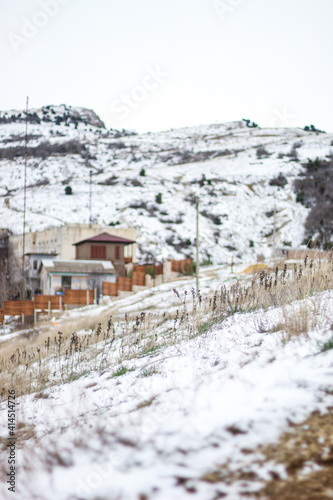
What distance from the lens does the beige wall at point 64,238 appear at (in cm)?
5194

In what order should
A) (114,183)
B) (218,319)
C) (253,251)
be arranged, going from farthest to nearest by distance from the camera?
(114,183) < (253,251) < (218,319)

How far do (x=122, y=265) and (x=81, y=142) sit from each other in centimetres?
10139

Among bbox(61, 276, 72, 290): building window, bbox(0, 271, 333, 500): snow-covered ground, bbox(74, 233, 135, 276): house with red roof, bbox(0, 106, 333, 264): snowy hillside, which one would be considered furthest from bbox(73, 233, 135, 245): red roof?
bbox(0, 271, 333, 500): snow-covered ground

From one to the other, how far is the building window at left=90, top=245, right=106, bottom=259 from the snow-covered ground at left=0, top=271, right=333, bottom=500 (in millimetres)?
42413

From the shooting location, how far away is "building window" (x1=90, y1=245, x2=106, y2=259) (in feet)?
156

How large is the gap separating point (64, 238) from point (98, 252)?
6.41 metres

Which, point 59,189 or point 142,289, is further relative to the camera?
point 59,189

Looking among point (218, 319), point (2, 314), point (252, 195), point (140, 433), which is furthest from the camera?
point (252, 195)

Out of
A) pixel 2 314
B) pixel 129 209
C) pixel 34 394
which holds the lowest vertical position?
pixel 2 314

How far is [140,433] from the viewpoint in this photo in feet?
11.0

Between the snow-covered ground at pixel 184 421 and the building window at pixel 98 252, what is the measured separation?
139 ft

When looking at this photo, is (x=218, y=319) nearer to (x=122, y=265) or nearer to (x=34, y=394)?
(x=34, y=394)

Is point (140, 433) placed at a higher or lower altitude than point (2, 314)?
higher

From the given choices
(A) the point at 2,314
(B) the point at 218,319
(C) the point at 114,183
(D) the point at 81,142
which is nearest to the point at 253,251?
(C) the point at 114,183
